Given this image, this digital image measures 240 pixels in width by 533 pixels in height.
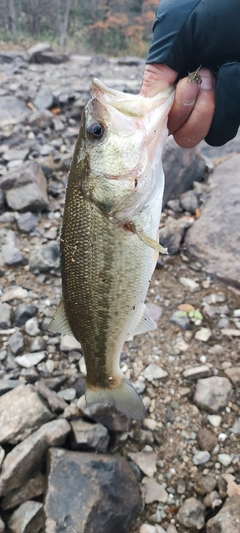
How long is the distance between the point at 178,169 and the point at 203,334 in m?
2.37

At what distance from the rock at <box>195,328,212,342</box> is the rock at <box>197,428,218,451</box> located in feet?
2.78

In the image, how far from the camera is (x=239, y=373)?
11.4ft

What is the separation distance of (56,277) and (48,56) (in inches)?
371

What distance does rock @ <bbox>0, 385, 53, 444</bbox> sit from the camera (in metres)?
2.86

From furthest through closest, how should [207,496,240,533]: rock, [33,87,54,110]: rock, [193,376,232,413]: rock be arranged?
[33,87,54,110]: rock → [193,376,232,413]: rock → [207,496,240,533]: rock

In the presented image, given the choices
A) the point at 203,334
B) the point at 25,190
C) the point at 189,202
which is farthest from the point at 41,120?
the point at 203,334

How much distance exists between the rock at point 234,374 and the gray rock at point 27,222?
2.45 metres

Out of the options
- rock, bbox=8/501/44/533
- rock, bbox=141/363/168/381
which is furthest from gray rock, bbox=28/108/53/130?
rock, bbox=8/501/44/533

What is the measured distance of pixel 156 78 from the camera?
86.4 inches

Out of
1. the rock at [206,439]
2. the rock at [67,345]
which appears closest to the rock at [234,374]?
the rock at [206,439]

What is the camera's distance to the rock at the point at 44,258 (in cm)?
422

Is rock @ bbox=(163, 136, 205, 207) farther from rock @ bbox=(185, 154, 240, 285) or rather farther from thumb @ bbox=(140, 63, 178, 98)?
thumb @ bbox=(140, 63, 178, 98)

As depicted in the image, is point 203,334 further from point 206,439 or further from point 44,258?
point 44,258

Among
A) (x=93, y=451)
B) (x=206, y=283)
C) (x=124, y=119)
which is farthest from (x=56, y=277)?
(x=124, y=119)
